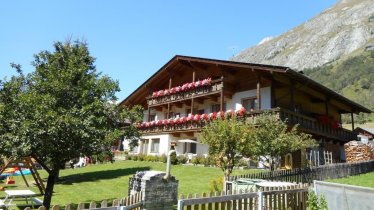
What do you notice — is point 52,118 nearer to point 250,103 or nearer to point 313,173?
point 313,173

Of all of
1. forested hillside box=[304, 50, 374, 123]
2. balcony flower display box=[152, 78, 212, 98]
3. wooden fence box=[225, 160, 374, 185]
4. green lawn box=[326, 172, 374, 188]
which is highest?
forested hillside box=[304, 50, 374, 123]

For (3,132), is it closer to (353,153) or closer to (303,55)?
(353,153)

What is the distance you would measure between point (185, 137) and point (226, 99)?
5.37 meters

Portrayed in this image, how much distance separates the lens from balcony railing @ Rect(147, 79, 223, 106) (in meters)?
28.9

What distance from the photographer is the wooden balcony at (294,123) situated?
899 inches

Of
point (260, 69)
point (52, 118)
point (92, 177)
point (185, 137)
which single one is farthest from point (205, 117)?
point (52, 118)

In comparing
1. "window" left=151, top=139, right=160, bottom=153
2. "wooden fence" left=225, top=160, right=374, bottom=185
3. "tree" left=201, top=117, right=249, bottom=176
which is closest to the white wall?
"wooden fence" left=225, top=160, right=374, bottom=185

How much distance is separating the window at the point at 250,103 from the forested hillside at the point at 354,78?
203 feet

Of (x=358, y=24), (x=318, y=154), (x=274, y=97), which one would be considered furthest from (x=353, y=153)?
(x=358, y=24)

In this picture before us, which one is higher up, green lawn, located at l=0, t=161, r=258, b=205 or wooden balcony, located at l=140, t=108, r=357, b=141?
wooden balcony, located at l=140, t=108, r=357, b=141

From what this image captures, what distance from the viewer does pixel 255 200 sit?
791 centimetres

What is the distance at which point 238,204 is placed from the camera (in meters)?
7.48

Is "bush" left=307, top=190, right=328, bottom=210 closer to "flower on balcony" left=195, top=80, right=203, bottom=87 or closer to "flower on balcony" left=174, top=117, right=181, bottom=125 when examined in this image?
"flower on balcony" left=195, top=80, right=203, bottom=87

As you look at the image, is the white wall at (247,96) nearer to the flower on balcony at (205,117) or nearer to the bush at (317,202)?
the flower on balcony at (205,117)
